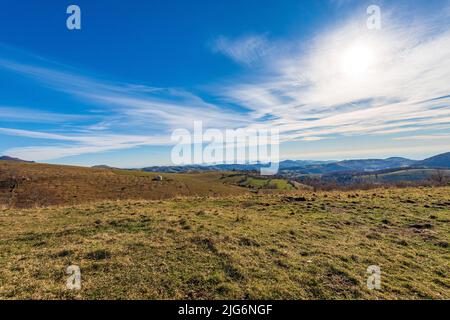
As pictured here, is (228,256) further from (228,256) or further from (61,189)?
(61,189)

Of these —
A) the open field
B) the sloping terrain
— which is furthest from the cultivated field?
the sloping terrain

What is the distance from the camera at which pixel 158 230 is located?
1173cm

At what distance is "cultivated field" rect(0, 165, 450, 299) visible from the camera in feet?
21.3

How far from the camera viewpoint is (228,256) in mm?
8508

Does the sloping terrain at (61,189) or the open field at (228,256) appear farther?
the sloping terrain at (61,189)

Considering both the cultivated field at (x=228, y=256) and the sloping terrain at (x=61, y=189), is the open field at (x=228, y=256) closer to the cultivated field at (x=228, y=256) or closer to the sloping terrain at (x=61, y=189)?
the cultivated field at (x=228, y=256)

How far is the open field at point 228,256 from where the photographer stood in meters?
6.50

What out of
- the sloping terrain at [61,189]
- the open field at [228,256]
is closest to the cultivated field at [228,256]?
the open field at [228,256]

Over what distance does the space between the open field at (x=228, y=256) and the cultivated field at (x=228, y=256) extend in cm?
4

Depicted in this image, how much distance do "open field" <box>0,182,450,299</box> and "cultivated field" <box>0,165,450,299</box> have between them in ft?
0.12

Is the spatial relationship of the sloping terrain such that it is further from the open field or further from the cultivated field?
the cultivated field

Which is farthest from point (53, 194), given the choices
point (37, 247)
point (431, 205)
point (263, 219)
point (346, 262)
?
point (431, 205)

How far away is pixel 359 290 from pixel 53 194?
147ft

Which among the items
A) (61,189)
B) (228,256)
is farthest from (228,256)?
(61,189)
